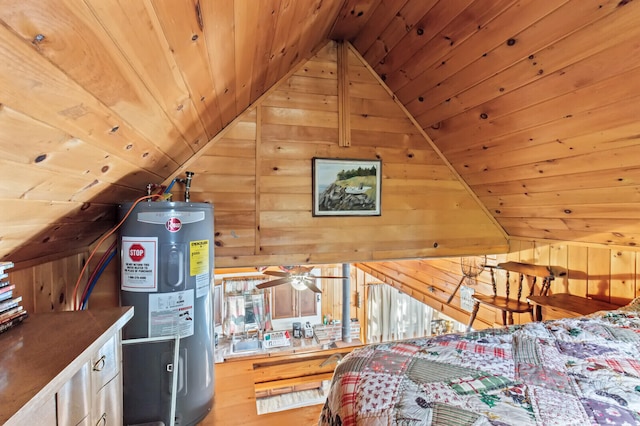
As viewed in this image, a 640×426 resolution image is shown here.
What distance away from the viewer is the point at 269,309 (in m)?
5.89

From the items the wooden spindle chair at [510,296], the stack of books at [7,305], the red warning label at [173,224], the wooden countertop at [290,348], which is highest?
the red warning label at [173,224]

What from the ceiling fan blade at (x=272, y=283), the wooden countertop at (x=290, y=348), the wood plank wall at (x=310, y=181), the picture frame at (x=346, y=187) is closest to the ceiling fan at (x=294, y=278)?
the ceiling fan blade at (x=272, y=283)

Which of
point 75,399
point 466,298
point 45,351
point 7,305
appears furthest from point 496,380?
point 466,298

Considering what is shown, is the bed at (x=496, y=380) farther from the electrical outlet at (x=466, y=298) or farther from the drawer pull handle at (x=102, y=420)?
the electrical outlet at (x=466, y=298)

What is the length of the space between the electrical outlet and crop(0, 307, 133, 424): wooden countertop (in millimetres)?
3336

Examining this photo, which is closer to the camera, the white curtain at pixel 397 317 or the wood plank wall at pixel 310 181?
the wood plank wall at pixel 310 181

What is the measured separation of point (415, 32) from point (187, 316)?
222 centimetres

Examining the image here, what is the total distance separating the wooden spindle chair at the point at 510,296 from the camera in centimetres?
258

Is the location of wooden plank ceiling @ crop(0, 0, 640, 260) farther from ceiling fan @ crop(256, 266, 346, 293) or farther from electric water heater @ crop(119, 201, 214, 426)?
ceiling fan @ crop(256, 266, 346, 293)

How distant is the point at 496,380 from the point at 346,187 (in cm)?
170

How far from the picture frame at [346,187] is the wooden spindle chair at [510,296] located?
1.43 metres

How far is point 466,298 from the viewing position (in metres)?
3.36

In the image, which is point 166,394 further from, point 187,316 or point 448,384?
point 448,384

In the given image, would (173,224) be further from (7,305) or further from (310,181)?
(310,181)
